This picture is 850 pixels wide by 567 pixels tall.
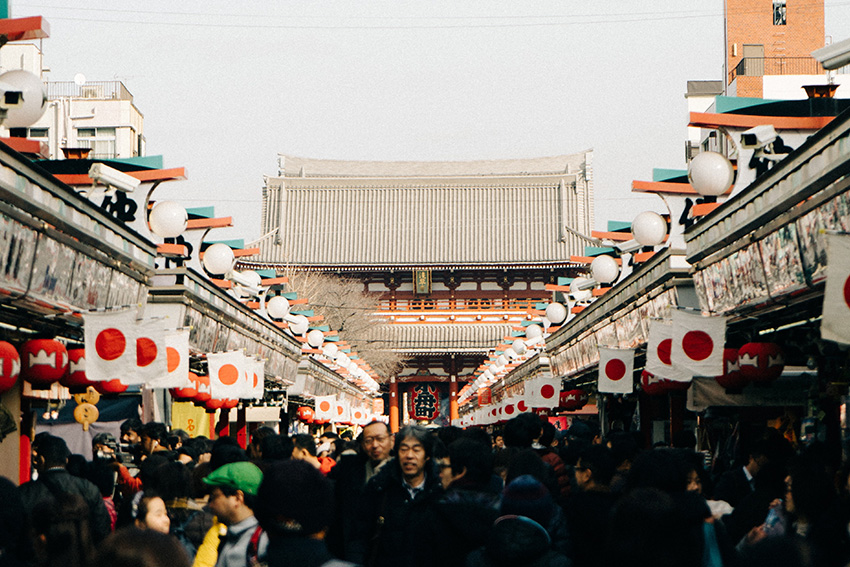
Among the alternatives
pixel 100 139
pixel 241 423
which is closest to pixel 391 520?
pixel 241 423

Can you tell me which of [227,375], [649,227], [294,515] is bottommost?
[294,515]

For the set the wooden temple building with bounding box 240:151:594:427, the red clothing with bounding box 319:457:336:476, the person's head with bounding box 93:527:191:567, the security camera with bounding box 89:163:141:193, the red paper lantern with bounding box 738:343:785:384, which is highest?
the wooden temple building with bounding box 240:151:594:427

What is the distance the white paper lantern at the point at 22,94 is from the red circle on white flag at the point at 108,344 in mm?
1982

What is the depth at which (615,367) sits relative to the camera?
14.9 metres

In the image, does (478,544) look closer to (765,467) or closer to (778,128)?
(765,467)

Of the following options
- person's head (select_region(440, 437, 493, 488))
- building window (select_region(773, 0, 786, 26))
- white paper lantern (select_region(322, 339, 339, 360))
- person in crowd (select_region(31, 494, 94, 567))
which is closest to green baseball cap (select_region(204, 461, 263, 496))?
person in crowd (select_region(31, 494, 94, 567))

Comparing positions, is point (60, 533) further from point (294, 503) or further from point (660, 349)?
point (660, 349)

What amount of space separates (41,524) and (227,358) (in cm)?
1036

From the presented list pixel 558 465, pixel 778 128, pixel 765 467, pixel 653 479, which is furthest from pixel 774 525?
pixel 778 128

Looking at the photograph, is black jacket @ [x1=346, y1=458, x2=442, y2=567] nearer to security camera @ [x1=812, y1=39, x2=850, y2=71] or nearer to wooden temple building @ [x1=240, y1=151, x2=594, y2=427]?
security camera @ [x1=812, y1=39, x2=850, y2=71]

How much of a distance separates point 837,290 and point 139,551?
15.3ft

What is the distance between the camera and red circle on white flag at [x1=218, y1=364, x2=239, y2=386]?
14.6m

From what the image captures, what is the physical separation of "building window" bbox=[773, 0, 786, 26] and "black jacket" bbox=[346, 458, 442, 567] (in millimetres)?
28652

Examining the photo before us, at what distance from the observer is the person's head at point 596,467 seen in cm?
687
